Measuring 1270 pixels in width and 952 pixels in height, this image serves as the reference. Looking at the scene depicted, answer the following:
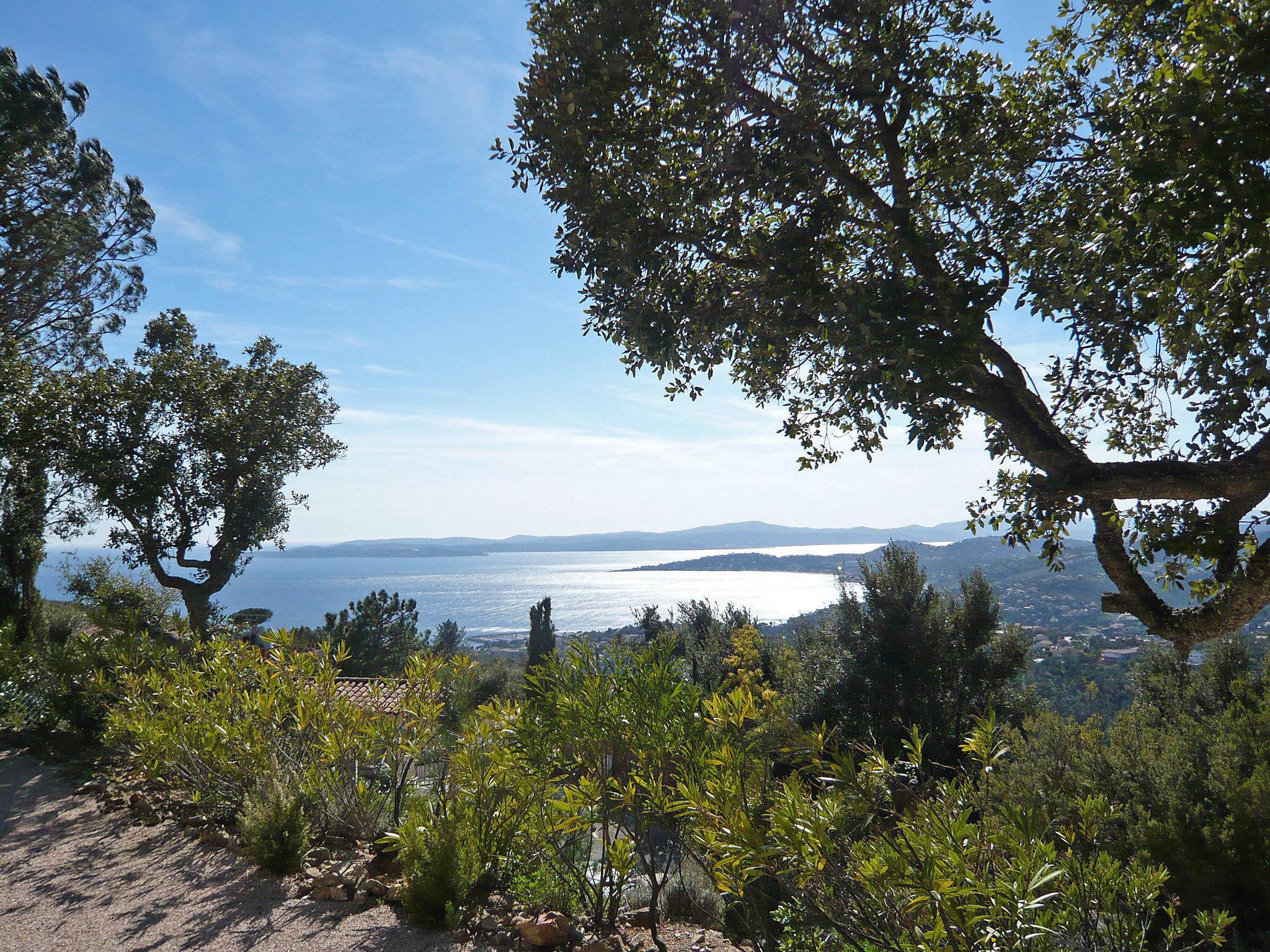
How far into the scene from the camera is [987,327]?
12.5 feet

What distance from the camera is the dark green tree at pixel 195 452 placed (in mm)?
11930

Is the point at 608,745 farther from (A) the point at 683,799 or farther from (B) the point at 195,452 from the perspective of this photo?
(B) the point at 195,452

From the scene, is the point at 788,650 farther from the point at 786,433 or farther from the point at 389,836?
the point at 389,836

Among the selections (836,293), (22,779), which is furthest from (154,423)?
(836,293)

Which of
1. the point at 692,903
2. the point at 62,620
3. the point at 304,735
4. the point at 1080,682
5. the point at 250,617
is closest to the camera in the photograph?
the point at 692,903

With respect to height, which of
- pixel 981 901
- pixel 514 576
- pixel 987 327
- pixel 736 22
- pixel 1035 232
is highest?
pixel 736 22

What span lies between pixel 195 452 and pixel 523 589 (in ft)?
298

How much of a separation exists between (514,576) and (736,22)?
135m

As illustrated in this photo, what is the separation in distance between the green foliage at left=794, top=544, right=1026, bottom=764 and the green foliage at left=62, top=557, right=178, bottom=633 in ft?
47.3

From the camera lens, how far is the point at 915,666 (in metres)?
10.4

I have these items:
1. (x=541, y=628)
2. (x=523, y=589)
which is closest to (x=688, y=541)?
(x=523, y=589)

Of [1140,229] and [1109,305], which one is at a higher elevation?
[1140,229]

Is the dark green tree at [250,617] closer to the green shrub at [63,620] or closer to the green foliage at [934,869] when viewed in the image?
the green shrub at [63,620]

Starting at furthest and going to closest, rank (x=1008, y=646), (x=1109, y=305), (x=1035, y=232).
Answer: (x=1008, y=646)
(x=1035, y=232)
(x=1109, y=305)
